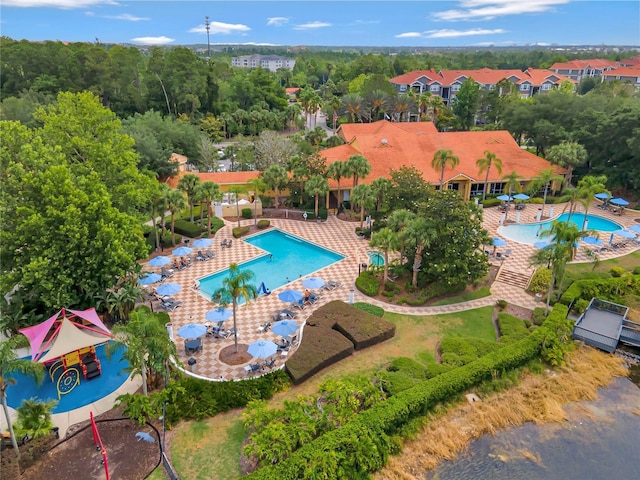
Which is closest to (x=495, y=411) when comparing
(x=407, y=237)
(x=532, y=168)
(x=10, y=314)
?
(x=407, y=237)

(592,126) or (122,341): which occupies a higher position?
(592,126)

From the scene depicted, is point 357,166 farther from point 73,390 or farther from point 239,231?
point 73,390

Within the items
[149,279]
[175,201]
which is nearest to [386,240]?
[149,279]

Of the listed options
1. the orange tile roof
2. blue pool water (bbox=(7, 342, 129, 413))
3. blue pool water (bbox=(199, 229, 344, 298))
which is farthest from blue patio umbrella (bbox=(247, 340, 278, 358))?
the orange tile roof

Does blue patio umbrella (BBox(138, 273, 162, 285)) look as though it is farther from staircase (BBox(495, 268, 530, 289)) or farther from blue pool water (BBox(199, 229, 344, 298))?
staircase (BBox(495, 268, 530, 289))

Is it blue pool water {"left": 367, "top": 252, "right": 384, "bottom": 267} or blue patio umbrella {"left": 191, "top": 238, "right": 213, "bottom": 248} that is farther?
blue patio umbrella {"left": 191, "top": 238, "right": 213, "bottom": 248}

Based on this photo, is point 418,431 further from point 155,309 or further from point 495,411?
point 155,309
